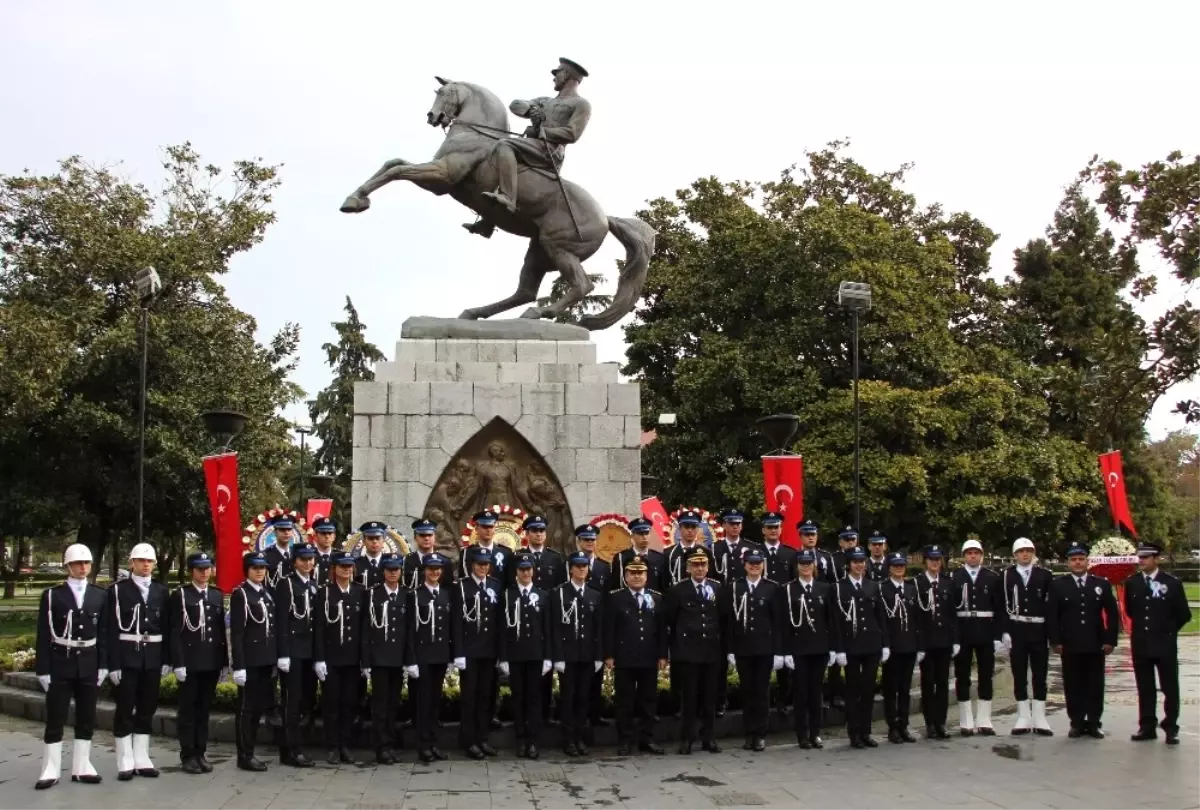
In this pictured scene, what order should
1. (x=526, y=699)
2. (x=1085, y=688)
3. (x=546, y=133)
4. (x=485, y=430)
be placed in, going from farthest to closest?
(x=546, y=133)
(x=485, y=430)
(x=1085, y=688)
(x=526, y=699)

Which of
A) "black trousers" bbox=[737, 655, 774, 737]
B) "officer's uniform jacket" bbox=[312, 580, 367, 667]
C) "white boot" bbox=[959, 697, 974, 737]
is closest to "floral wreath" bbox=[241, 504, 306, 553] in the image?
"officer's uniform jacket" bbox=[312, 580, 367, 667]

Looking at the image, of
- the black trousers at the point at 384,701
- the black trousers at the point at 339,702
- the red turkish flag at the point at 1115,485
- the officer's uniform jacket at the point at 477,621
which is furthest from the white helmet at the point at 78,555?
the red turkish flag at the point at 1115,485

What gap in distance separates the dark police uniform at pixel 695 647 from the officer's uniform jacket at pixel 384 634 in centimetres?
216

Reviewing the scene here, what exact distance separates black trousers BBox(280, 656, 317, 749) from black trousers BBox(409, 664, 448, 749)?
88 cm

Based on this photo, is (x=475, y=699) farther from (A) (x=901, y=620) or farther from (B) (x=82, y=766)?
(A) (x=901, y=620)

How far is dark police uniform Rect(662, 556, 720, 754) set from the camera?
9.12 meters

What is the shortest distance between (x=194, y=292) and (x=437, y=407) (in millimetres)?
15114

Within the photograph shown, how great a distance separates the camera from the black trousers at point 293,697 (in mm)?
8531

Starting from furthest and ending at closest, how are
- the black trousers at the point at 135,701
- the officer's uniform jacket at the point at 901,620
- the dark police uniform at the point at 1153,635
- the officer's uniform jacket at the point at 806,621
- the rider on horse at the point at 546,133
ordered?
the rider on horse at the point at 546,133 < the officer's uniform jacket at the point at 901,620 < the dark police uniform at the point at 1153,635 < the officer's uniform jacket at the point at 806,621 < the black trousers at the point at 135,701

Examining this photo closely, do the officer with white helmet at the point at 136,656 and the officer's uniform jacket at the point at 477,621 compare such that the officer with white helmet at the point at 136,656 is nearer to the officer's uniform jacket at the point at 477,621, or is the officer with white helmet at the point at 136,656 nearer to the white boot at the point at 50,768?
the white boot at the point at 50,768

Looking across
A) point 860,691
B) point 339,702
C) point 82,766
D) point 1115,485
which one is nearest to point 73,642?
point 82,766

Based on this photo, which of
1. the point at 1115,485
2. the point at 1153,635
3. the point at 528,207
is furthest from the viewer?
the point at 1115,485

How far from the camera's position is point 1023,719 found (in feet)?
32.6

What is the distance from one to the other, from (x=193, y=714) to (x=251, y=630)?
77cm
